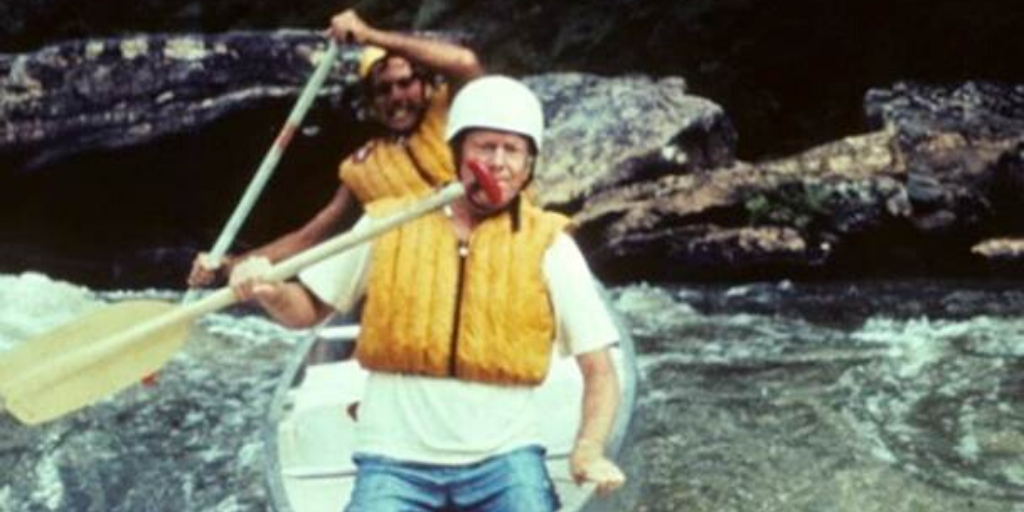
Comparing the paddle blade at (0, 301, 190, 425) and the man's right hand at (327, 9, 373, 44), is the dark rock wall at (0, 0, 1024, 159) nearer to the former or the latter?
the man's right hand at (327, 9, 373, 44)

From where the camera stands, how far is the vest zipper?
10.5 ft

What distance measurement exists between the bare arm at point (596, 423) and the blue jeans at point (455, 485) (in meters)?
0.12

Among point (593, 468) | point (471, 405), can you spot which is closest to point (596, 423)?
point (593, 468)

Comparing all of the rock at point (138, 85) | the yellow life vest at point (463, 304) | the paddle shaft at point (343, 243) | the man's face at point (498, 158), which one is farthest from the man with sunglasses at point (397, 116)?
the rock at point (138, 85)

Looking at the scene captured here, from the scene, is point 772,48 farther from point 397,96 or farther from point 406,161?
point 397,96

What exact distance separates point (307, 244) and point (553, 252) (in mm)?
1988

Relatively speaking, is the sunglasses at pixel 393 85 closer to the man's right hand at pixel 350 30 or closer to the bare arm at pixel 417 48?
the bare arm at pixel 417 48

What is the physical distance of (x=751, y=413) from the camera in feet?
22.2

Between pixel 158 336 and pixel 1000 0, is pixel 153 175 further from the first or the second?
pixel 158 336

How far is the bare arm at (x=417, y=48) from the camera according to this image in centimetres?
467

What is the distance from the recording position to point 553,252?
3.23 m

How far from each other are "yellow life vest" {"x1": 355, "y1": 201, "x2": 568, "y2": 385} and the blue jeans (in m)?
0.18

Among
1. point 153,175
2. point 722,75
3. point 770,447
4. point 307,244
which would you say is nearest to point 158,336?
point 307,244

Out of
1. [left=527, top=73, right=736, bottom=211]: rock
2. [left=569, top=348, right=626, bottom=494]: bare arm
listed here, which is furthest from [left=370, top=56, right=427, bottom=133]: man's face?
[left=527, top=73, right=736, bottom=211]: rock
